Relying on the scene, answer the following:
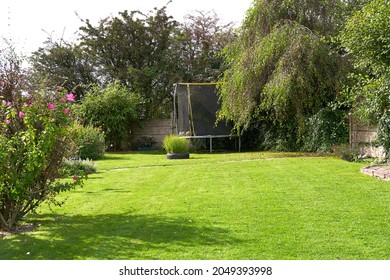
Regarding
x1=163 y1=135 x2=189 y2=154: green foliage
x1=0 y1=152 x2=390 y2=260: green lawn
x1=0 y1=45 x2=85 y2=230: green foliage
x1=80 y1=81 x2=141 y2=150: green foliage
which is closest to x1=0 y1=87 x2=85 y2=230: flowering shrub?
x1=0 y1=45 x2=85 y2=230: green foliage

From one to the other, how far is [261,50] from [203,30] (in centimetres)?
1303

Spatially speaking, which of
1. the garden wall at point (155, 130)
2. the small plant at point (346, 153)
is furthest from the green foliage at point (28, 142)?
the garden wall at point (155, 130)

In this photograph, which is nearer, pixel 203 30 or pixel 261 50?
pixel 261 50

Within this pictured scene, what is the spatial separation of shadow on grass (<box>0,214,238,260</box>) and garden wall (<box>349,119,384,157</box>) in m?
9.14

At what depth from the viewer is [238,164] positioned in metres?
13.7

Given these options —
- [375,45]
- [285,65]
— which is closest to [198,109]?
→ [285,65]

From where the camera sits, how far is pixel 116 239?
5.56 m

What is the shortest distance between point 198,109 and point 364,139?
8.38 meters

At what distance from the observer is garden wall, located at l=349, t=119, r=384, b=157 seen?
13985mm

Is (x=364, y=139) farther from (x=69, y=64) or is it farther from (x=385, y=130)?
(x=69, y=64)

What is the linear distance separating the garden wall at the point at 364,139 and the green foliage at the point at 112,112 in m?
11.4

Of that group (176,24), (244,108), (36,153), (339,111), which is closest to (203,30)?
(176,24)

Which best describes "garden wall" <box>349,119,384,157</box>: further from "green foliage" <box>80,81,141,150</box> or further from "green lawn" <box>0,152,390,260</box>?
"green foliage" <box>80,81,141,150</box>

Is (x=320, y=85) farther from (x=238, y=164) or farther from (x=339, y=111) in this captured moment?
(x=238, y=164)
